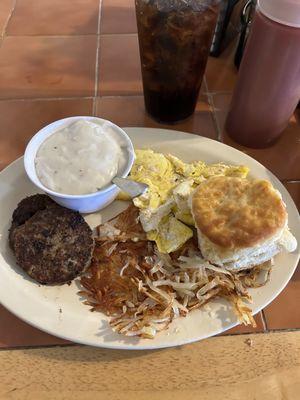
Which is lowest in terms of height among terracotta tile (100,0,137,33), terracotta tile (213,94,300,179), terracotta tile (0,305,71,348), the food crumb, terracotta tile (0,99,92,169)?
terracotta tile (0,305,71,348)

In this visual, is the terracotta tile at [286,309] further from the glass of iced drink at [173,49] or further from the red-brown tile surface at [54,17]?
the red-brown tile surface at [54,17]

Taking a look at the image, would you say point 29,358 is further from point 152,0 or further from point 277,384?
point 152,0

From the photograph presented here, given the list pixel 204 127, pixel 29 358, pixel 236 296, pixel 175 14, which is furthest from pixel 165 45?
pixel 29 358

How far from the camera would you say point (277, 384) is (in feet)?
A: 2.74

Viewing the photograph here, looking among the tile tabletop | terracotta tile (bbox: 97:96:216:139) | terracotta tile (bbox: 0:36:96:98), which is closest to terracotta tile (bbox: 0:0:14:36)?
the tile tabletop

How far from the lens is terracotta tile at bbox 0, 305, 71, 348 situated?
2.89 feet

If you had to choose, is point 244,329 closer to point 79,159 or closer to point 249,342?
point 249,342

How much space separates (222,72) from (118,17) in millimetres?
566

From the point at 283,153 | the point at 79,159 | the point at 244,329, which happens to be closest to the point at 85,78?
the point at 79,159

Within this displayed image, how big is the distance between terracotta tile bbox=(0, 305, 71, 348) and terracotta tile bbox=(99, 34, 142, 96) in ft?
2.82

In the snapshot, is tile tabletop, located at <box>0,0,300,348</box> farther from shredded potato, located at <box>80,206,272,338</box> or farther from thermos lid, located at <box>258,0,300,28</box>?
thermos lid, located at <box>258,0,300,28</box>

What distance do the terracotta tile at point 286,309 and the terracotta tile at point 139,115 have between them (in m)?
0.56

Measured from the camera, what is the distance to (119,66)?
154cm

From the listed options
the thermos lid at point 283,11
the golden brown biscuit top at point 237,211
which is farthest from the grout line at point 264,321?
the thermos lid at point 283,11
